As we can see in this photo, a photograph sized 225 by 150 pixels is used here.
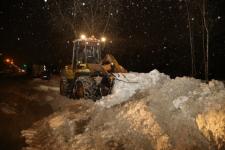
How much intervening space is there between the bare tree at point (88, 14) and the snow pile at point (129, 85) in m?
22.6

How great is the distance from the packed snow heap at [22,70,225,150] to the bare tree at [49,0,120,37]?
1027 inches

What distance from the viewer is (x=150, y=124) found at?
1030 centimetres

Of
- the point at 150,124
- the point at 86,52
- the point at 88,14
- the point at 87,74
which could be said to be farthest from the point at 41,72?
the point at 150,124

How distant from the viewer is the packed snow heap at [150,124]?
895cm

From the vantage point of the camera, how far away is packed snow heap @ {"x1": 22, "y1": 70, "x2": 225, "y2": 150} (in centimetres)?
895

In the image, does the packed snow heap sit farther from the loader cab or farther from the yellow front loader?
the loader cab

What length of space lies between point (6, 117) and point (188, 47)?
30217 millimetres

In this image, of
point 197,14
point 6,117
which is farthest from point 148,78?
point 197,14

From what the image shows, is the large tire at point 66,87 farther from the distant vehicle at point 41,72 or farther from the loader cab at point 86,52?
the distant vehicle at point 41,72

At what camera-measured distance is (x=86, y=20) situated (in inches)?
1592

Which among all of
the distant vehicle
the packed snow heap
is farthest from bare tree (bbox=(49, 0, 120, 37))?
the packed snow heap

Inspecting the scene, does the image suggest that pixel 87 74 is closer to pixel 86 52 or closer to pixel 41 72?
pixel 86 52

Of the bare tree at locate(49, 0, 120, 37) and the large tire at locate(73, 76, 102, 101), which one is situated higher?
Answer: the bare tree at locate(49, 0, 120, 37)

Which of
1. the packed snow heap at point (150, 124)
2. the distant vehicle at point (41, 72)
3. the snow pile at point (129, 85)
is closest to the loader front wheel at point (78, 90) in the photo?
the snow pile at point (129, 85)
